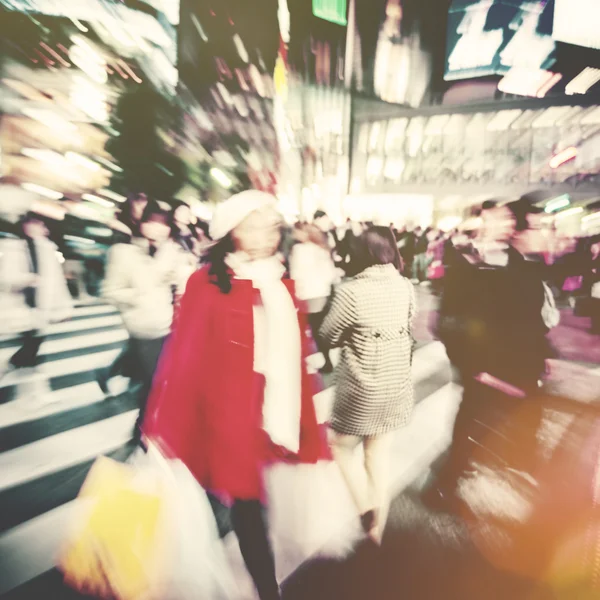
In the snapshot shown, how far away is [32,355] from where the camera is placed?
128 inches

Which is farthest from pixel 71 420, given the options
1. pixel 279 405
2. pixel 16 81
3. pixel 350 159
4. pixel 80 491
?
pixel 350 159

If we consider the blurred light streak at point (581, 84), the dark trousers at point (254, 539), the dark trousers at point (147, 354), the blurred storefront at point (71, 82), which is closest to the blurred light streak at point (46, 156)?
the blurred storefront at point (71, 82)

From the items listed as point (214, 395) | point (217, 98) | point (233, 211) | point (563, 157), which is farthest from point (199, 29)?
point (563, 157)

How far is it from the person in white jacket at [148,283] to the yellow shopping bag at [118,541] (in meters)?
0.64

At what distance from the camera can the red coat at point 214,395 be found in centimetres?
153

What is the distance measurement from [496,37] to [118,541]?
3010 millimetres

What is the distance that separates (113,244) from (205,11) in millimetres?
1180

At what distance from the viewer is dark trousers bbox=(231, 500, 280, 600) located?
1638mm

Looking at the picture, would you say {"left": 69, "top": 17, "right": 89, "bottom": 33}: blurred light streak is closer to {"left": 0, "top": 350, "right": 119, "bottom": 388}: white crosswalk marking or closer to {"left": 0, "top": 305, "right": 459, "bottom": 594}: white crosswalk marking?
{"left": 0, "top": 305, "right": 459, "bottom": 594}: white crosswalk marking

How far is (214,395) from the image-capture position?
157cm

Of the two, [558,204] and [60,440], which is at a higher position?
[558,204]

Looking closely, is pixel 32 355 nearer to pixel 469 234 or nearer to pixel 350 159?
pixel 350 159

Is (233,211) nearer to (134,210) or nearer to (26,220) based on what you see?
(134,210)

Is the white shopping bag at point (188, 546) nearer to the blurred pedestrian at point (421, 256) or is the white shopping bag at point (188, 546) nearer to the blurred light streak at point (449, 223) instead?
the blurred pedestrian at point (421, 256)
